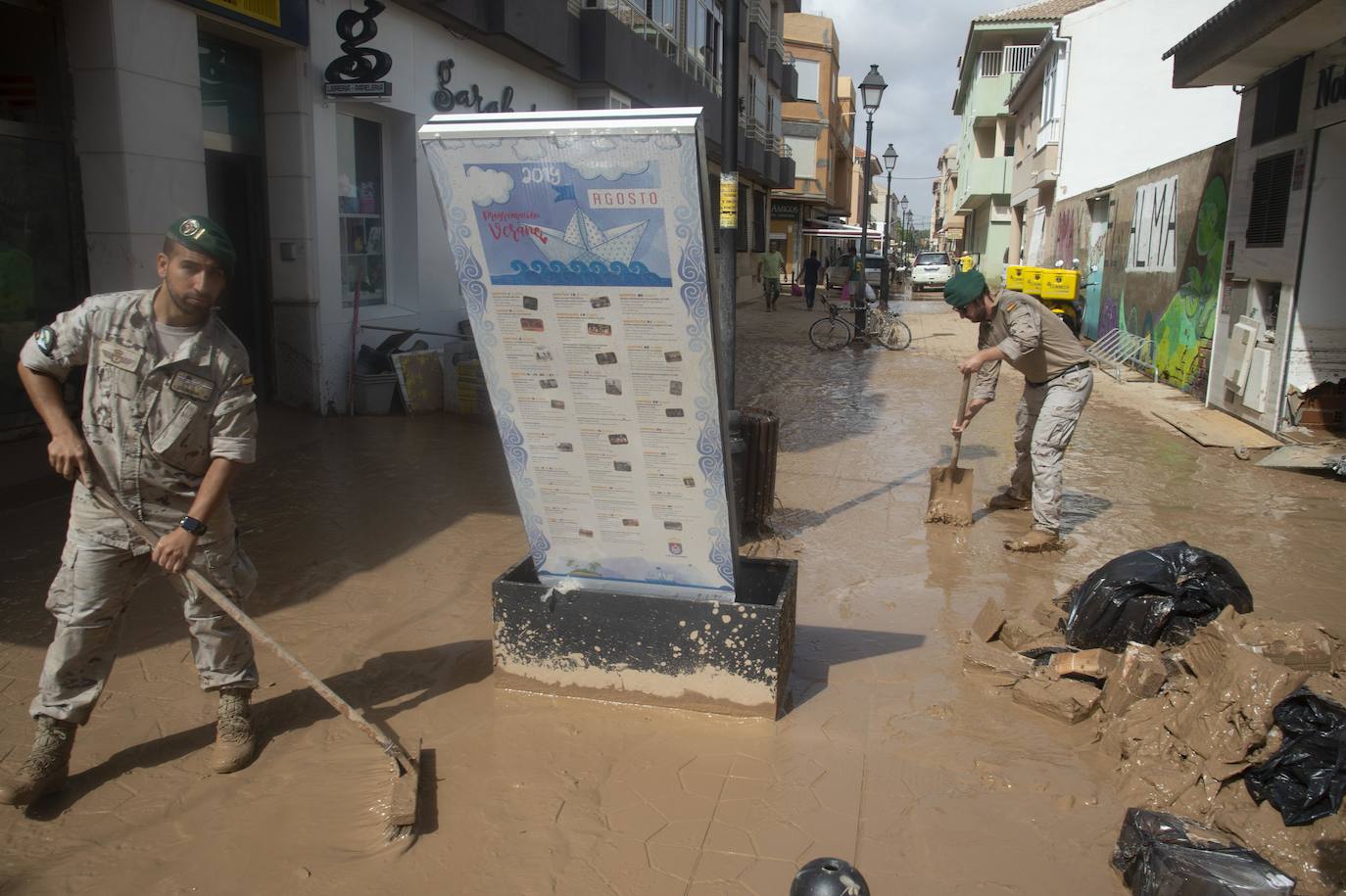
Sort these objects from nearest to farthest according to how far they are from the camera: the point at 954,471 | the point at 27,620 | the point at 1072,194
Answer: the point at 27,620
the point at 954,471
the point at 1072,194

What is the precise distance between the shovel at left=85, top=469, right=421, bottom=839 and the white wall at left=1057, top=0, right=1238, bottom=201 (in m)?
24.0

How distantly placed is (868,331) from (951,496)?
12.3 meters

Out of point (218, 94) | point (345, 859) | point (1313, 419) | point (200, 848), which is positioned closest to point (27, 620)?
point (200, 848)

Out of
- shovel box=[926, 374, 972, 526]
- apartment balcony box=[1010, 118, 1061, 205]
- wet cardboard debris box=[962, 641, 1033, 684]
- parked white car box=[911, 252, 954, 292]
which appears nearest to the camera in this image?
wet cardboard debris box=[962, 641, 1033, 684]

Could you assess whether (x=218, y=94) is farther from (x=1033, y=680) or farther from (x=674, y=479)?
(x=1033, y=680)

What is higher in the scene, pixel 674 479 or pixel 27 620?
pixel 674 479

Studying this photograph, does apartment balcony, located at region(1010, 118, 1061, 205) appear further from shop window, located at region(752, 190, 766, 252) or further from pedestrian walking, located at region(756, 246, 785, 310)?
shop window, located at region(752, 190, 766, 252)

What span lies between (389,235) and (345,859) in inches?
370

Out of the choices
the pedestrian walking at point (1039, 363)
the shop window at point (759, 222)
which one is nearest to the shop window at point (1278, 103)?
the pedestrian walking at point (1039, 363)

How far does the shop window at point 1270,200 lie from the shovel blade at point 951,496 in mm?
5332

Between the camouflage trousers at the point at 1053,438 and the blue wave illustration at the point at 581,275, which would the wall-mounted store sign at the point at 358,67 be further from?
the blue wave illustration at the point at 581,275

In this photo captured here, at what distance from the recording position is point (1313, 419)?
9.54m

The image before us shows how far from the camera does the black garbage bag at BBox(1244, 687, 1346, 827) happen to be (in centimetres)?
303

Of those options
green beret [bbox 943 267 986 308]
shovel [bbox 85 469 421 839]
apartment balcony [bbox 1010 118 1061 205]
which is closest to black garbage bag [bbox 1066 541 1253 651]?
green beret [bbox 943 267 986 308]
